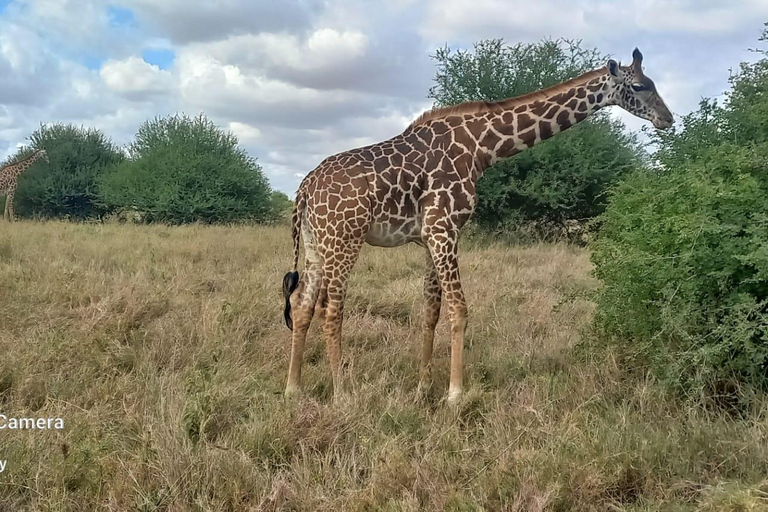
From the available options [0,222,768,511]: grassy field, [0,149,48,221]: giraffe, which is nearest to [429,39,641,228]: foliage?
[0,222,768,511]: grassy field

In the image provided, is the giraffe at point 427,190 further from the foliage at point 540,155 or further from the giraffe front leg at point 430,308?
the foliage at point 540,155

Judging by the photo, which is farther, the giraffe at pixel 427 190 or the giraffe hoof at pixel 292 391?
the giraffe at pixel 427 190

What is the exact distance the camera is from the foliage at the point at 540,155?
13.6 meters

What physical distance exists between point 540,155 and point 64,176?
19927 millimetres

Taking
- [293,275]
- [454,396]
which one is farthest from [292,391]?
[454,396]

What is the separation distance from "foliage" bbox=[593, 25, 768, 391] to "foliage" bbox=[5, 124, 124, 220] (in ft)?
76.3

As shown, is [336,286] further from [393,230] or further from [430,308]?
[430,308]

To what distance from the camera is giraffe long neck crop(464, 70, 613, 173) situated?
16.7 feet

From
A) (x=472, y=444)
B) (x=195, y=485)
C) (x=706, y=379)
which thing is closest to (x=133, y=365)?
(x=195, y=485)

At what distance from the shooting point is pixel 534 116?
518 centimetres

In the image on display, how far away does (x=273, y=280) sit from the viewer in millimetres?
7695

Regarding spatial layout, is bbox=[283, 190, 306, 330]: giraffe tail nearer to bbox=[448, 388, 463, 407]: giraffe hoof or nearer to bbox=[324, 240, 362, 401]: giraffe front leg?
bbox=[324, 240, 362, 401]: giraffe front leg

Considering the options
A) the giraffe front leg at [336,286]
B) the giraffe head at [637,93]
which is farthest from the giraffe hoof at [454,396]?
the giraffe head at [637,93]

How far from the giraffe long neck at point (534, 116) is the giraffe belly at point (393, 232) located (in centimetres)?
83
